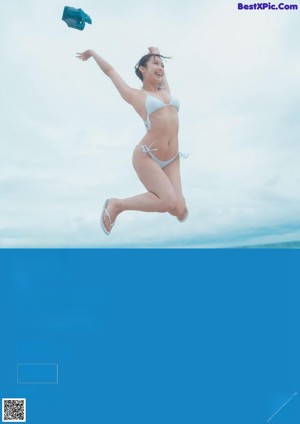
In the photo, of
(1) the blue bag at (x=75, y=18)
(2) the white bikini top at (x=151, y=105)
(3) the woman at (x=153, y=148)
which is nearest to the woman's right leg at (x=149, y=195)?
(3) the woman at (x=153, y=148)

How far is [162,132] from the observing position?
286cm

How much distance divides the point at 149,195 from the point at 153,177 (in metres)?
0.09

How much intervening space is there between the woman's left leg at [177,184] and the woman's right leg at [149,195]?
1.3 inches

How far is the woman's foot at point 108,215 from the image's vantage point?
9.42 feet

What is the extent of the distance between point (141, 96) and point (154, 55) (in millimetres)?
228

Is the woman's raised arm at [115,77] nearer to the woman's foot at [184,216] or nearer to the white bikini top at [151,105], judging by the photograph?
the white bikini top at [151,105]

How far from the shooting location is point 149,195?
2859mm

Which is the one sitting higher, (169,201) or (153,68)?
(153,68)
